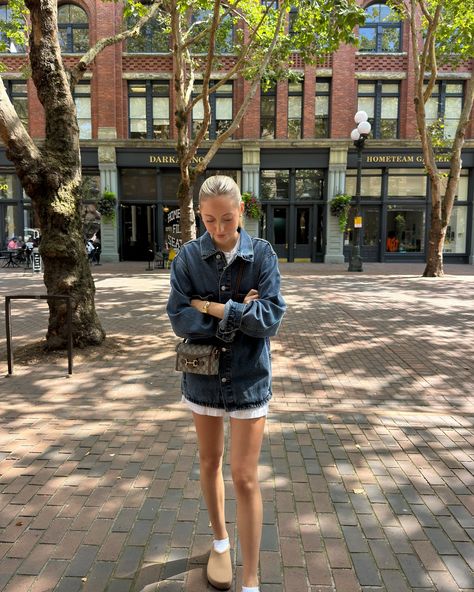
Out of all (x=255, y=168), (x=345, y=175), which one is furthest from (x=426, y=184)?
(x=255, y=168)

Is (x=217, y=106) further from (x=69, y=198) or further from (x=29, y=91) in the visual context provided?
(x=69, y=198)

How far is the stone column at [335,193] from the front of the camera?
23781 millimetres

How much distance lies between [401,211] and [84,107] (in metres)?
16.4

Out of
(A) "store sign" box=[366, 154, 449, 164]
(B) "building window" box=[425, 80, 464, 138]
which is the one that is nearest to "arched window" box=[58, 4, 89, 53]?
(A) "store sign" box=[366, 154, 449, 164]

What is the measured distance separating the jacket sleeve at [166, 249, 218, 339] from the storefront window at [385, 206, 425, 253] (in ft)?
78.7

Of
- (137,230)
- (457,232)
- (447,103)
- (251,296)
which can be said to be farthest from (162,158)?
(251,296)

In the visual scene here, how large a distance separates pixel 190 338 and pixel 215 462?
0.67 metres

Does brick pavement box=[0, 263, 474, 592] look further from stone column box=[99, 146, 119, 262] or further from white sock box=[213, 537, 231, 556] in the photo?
stone column box=[99, 146, 119, 262]

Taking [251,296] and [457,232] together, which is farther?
[457,232]

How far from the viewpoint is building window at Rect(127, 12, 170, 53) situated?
23.7m

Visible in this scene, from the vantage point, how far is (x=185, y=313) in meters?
2.26

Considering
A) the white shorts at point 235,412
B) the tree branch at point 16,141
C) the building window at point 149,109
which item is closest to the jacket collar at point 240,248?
the white shorts at point 235,412

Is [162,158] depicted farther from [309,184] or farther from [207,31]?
[207,31]

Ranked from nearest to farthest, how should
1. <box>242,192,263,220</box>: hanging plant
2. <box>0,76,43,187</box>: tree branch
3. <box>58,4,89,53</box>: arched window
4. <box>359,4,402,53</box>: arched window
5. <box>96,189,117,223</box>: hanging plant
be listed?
<box>0,76,43,187</box>: tree branch < <box>242,192,263,220</box>: hanging plant < <box>58,4,89,53</box>: arched window < <box>96,189,117,223</box>: hanging plant < <box>359,4,402,53</box>: arched window
